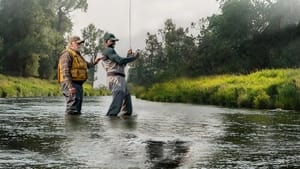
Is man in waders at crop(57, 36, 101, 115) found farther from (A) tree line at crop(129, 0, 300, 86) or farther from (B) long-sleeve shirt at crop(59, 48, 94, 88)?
(A) tree line at crop(129, 0, 300, 86)

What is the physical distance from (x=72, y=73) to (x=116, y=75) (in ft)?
3.39

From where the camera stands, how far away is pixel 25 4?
221 feet

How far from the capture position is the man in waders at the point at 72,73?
12305 mm

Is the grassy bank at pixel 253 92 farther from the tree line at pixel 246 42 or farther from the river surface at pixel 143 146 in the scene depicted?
the tree line at pixel 246 42

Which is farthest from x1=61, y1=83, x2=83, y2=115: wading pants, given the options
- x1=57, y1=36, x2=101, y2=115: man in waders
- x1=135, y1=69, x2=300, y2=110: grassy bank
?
x1=135, y1=69, x2=300, y2=110: grassy bank

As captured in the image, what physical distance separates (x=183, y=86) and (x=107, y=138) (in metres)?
25.8

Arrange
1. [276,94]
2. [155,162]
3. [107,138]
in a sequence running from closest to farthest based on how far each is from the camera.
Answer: [155,162] → [107,138] → [276,94]

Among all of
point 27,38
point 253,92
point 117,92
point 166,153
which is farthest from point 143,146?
point 27,38

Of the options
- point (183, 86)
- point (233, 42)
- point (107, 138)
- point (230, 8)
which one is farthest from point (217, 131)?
point (230, 8)

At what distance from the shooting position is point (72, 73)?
12.5m

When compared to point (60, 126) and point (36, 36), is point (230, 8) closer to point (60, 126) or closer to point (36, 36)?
point (36, 36)

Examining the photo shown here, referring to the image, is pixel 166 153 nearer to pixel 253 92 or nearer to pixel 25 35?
pixel 253 92

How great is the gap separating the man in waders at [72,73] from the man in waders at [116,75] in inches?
15.8

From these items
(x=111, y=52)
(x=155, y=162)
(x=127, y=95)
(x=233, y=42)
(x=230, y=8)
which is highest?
(x=230, y=8)
